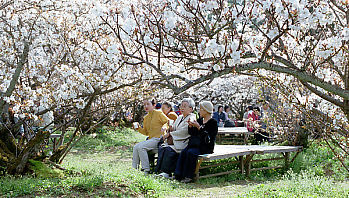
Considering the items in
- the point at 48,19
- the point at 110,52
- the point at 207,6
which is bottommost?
the point at 110,52

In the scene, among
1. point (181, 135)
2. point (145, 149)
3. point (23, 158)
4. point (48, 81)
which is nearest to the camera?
point (23, 158)

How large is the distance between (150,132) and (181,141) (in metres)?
0.97

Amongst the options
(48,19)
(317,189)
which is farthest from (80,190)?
(48,19)

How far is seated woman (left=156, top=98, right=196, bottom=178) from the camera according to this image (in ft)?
22.4

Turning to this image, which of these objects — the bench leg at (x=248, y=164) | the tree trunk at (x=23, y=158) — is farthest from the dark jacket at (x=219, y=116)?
the tree trunk at (x=23, y=158)

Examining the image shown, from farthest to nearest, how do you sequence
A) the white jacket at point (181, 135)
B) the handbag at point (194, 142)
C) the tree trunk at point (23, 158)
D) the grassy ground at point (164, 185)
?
the white jacket at point (181, 135) < the handbag at point (194, 142) < the tree trunk at point (23, 158) < the grassy ground at point (164, 185)

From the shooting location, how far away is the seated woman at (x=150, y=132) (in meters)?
7.36

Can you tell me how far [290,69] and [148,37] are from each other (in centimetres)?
167

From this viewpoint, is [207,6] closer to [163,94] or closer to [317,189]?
[317,189]

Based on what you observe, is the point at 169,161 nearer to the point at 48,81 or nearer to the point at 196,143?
the point at 196,143

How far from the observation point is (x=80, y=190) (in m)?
4.90

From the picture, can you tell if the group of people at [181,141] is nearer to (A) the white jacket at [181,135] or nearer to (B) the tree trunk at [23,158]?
(A) the white jacket at [181,135]

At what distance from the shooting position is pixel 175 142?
23.2 feet

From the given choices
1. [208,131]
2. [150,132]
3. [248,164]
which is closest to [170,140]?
[150,132]
